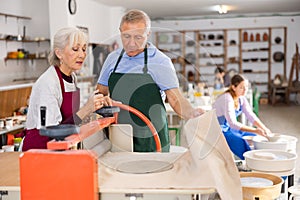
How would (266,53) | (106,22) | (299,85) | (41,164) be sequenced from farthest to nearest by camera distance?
(266,53), (299,85), (106,22), (41,164)

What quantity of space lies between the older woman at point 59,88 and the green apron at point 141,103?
0.19m

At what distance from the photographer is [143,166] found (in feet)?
5.10

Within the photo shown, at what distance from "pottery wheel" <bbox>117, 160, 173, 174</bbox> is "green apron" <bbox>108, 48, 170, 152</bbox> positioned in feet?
0.37

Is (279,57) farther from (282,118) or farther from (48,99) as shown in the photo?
(48,99)

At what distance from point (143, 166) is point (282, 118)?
762 cm

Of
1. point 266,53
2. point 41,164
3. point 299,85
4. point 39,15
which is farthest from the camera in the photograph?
point 266,53

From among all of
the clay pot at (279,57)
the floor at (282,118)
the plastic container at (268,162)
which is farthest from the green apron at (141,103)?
the clay pot at (279,57)

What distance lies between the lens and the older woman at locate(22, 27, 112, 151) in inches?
70.1

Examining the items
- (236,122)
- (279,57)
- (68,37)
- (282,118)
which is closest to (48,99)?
(68,37)

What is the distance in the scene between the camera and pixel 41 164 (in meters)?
1.35

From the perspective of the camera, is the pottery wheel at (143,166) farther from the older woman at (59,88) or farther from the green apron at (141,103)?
the older woman at (59,88)

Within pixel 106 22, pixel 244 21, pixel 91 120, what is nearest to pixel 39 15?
pixel 106 22

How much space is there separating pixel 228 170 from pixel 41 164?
64cm

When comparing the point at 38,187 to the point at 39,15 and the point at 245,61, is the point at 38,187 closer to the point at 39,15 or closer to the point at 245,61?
the point at 39,15
